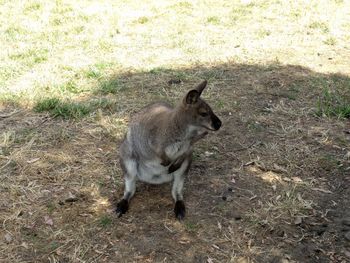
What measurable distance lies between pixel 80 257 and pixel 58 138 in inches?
58.3

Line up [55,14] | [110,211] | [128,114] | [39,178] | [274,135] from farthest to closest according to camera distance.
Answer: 1. [55,14]
2. [128,114]
3. [274,135]
4. [39,178]
5. [110,211]

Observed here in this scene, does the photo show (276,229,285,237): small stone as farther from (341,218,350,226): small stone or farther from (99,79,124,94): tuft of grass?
(99,79,124,94): tuft of grass

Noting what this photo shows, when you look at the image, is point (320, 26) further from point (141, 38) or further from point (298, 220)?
point (298, 220)

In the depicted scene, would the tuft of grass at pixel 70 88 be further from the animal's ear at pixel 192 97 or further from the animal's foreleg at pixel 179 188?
the animal's ear at pixel 192 97

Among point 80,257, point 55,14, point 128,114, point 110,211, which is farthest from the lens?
point 55,14

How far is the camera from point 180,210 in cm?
321

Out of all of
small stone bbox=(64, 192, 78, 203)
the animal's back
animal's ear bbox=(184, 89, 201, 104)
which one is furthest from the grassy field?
animal's ear bbox=(184, 89, 201, 104)

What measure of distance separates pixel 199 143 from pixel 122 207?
1124 mm

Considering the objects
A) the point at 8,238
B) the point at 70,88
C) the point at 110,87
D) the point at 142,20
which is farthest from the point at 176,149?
the point at 142,20

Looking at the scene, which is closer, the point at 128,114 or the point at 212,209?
the point at 212,209

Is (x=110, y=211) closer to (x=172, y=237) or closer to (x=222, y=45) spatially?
(x=172, y=237)

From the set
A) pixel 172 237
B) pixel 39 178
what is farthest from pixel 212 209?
→ pixel 39 178

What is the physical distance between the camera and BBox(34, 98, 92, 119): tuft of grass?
173 inches

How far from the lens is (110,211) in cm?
324
